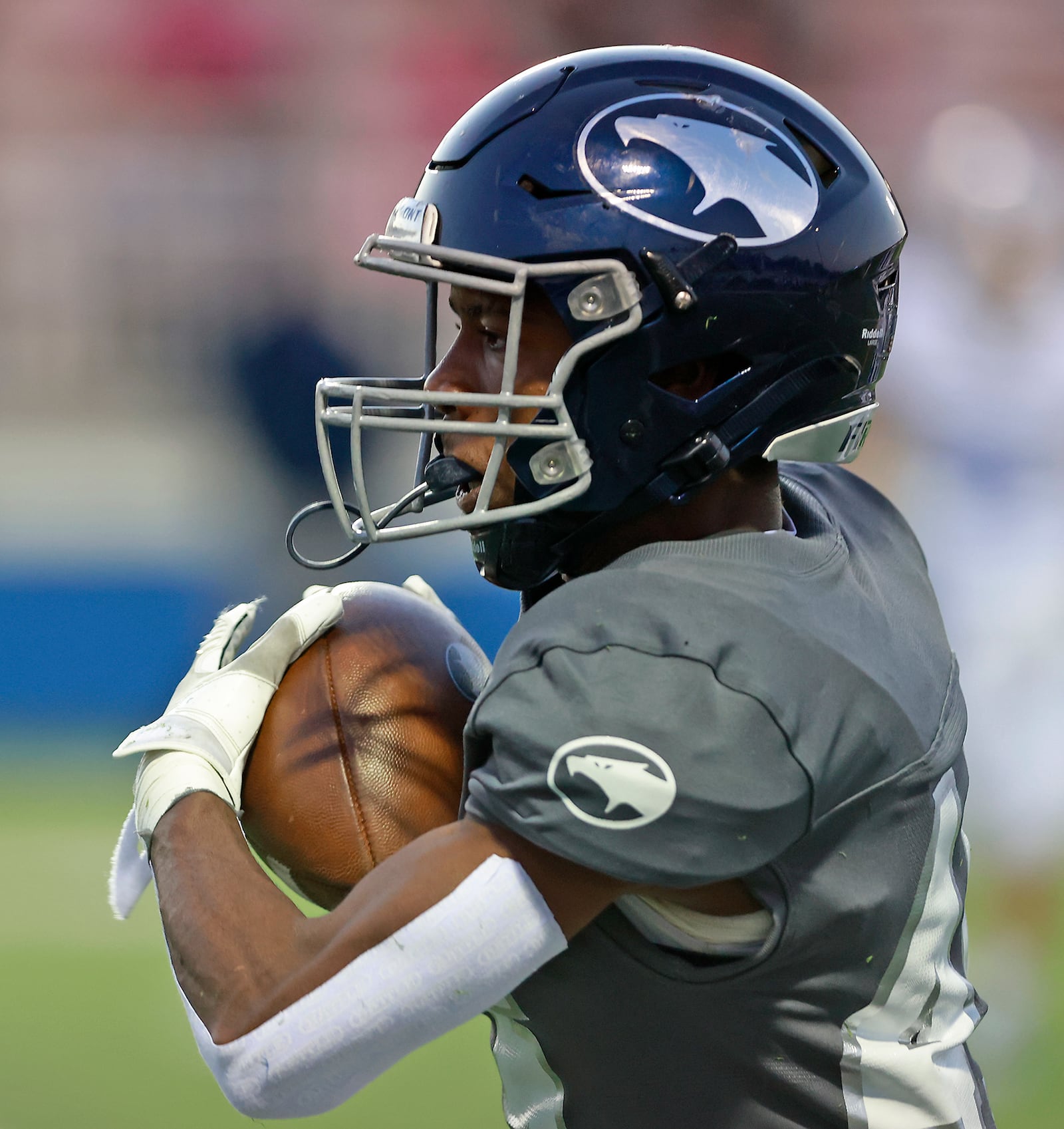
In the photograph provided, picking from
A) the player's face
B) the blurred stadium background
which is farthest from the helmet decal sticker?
the blurred stadium background

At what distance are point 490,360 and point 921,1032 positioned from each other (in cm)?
82

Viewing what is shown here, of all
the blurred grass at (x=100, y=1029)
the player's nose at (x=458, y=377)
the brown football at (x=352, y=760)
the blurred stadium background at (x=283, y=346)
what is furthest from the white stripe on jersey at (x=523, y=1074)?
the blurred stadium background at (x=283, y=346)

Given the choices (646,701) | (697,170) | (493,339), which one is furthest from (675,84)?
(646,701)

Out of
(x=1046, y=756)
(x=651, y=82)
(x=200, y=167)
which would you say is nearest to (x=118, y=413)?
(x=200, y=167)

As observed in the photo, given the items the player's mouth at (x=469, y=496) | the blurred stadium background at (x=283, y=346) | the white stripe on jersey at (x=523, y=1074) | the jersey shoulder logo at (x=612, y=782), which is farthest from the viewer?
the blurred stadium background at (x=283, y=346)

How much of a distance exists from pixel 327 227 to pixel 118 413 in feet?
3.99

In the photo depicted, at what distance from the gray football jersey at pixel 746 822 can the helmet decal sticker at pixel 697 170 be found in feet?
1.09

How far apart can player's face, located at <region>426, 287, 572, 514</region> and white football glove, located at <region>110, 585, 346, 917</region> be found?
283mm

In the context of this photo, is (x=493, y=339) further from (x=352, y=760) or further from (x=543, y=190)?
(x=352, y=760)

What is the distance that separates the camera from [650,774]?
1.14 metres

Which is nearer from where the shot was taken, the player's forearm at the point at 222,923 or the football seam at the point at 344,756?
the player's forearm at the point at 222,923

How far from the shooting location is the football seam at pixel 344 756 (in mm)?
1534

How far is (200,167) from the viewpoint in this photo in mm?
6000

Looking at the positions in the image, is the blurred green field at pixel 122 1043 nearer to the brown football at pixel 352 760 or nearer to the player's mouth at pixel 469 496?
the brown football at pixel 352 760
